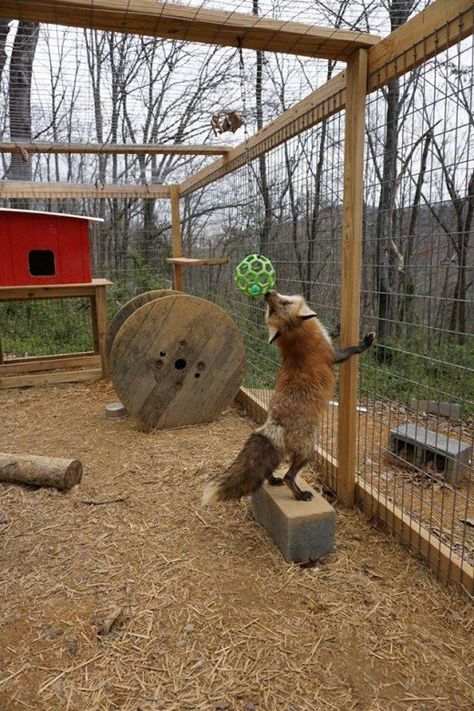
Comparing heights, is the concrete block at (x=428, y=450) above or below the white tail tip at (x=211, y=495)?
below

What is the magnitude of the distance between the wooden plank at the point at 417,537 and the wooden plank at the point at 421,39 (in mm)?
2450

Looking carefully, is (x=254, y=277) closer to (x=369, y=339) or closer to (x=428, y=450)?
(x=369, y=339)

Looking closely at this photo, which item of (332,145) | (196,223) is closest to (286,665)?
(332,145)

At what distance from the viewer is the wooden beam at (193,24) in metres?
2.25

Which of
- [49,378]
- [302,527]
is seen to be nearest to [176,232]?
[49,378]

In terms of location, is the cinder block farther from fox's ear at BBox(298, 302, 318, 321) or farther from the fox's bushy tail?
fox's ear at BBox(298, 302, 318, 321)

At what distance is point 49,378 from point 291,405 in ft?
15.1

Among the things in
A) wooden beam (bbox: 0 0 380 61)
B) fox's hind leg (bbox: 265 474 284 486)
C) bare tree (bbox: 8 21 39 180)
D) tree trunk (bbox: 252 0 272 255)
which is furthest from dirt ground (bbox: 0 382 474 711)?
bare tree (bbox: 8 21 39 180)

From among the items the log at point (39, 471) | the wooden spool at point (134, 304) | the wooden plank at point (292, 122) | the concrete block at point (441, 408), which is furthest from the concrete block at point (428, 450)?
the wooden spool at point (134, 304)

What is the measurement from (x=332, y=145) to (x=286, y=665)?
124 inches

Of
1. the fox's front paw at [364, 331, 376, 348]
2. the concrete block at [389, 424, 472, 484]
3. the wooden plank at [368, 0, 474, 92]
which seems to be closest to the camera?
the wooden plank at [368, 0, 474, 92]

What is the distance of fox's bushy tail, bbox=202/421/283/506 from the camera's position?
2.66 meters

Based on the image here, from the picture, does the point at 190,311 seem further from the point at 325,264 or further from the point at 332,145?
the point at 332,145

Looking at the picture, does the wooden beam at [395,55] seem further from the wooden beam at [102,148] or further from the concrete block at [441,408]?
the concrete block at [441,408]
